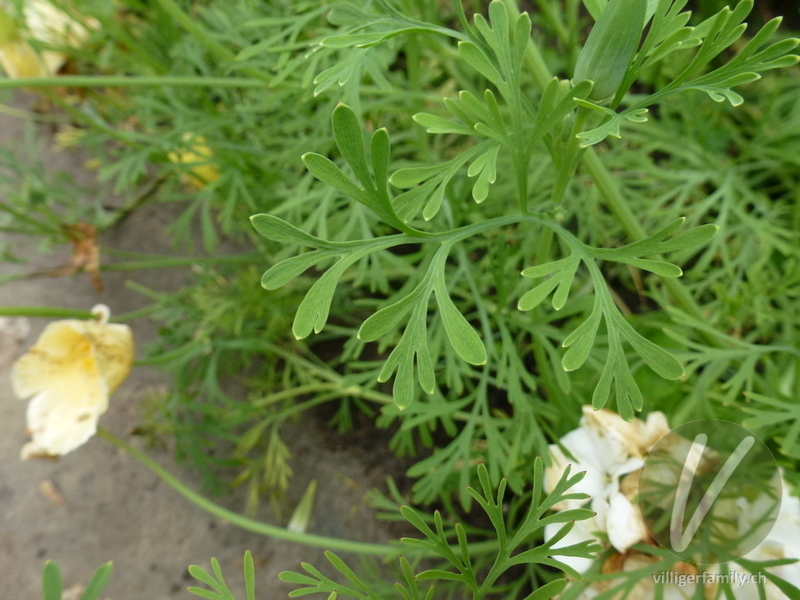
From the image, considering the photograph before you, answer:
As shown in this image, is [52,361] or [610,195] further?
[52,361]

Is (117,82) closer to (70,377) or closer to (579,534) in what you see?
(70,377)

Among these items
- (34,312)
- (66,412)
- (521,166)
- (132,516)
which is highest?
(521,166)

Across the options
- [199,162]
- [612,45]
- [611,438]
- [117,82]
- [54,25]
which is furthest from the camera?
[54,25]

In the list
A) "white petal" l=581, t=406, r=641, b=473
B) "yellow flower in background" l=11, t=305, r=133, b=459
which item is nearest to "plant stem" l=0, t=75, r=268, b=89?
"yellow flower in background" l=11, t=305, r=133, b=459

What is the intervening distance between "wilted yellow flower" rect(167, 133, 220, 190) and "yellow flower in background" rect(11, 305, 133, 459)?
225mm

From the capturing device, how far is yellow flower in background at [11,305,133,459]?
1.84 ft

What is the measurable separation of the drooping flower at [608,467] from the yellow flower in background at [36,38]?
2.61 feet

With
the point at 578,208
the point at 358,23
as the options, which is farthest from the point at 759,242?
the point at 358,23

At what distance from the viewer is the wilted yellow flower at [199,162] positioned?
2.28 feet

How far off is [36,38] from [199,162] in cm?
29

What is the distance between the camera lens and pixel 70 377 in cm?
60

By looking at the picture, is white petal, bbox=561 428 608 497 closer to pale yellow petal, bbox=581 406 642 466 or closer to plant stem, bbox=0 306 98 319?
pale yellow petal, bbox=581 406 642 466

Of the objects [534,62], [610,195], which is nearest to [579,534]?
[610,195]

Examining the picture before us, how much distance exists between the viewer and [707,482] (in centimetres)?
42
